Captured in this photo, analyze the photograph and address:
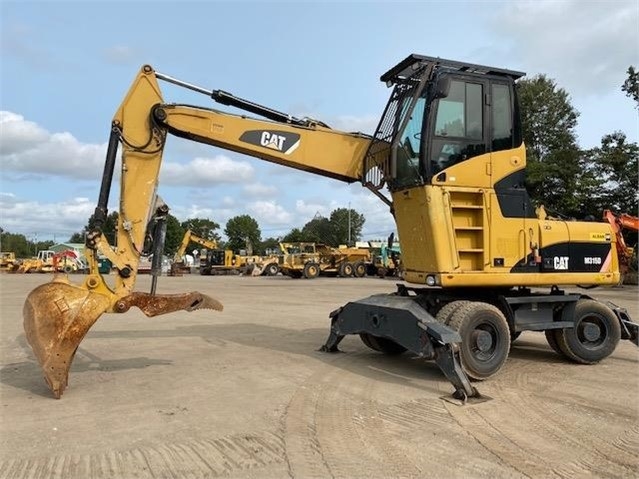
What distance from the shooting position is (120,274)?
694cm

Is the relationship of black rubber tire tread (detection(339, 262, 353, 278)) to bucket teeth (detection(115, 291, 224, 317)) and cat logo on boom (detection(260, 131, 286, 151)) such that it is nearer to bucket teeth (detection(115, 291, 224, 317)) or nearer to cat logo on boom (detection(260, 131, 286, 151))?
cat logo on boom (detection(260, 131, 286, 151))

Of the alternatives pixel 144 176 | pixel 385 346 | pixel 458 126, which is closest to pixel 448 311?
pixel 385 346

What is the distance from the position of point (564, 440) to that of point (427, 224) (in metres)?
3.27

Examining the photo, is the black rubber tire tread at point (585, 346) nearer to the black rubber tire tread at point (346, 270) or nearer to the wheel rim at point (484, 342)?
the wheel rim at point (484, 342)

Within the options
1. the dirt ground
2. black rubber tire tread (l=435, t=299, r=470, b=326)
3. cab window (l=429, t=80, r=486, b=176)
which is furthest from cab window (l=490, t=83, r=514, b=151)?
the dirt ground

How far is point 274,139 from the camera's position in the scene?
315 inches

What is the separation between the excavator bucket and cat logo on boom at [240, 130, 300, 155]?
9.85 ft

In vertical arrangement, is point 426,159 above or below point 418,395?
above

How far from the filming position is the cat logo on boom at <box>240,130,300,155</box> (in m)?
7.93

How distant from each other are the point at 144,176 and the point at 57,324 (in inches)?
84.7

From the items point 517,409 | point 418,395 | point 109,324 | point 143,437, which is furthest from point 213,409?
point 109,324

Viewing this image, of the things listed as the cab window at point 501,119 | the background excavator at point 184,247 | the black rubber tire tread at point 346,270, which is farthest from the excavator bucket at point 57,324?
the background excavator at point 184,247

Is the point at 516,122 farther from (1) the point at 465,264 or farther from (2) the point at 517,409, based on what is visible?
(2) the point at 517,409

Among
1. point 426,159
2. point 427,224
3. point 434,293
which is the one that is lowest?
point 434,293
